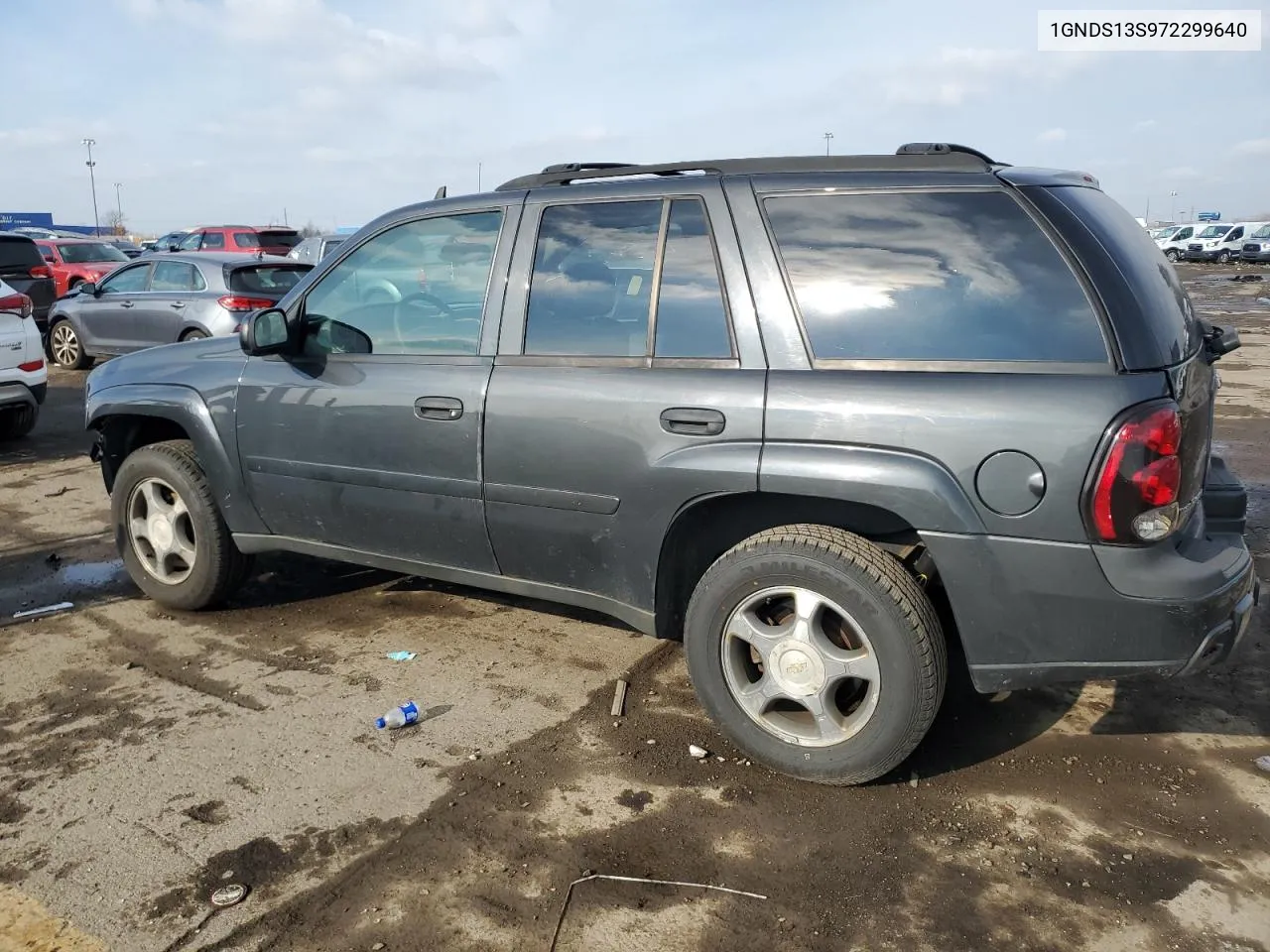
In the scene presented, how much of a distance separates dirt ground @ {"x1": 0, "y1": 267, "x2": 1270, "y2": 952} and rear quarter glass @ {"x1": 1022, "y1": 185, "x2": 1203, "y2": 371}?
4.58 ft

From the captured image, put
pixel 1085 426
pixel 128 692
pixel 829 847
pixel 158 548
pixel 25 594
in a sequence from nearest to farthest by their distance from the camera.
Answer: pixel 1085 426 → pixel 829 847 → pixel 128 692 → pixel 158 548 → pixel 25 594

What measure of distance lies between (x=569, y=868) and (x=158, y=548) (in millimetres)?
2960

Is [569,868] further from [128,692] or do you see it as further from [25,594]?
[25,594]

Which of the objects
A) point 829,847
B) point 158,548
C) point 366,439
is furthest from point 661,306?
point 158,548

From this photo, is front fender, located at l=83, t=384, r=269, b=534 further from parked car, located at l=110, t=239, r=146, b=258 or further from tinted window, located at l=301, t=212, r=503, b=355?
parked car, located at l=110, t=239, r=146, b=258

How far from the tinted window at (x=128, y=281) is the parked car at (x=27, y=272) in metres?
1.33

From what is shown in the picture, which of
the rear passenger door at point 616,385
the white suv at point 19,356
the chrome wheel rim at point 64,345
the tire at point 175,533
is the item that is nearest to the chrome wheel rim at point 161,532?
the tire at point 175,533

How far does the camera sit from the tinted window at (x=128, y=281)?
12.0 metres

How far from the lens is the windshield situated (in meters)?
19.0

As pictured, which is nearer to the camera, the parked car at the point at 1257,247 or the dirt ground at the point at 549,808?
the dirt ground at the point at 549,808

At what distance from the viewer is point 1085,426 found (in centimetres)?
268

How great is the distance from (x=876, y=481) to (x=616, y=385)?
0.97m

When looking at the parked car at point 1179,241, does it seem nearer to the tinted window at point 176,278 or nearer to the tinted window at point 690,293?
the tinted window at point 176,278

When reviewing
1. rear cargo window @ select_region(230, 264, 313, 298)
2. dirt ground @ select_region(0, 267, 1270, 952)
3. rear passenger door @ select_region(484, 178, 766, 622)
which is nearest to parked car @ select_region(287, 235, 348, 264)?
rear cargo window @ select_region(230, 264, 313, 298)
